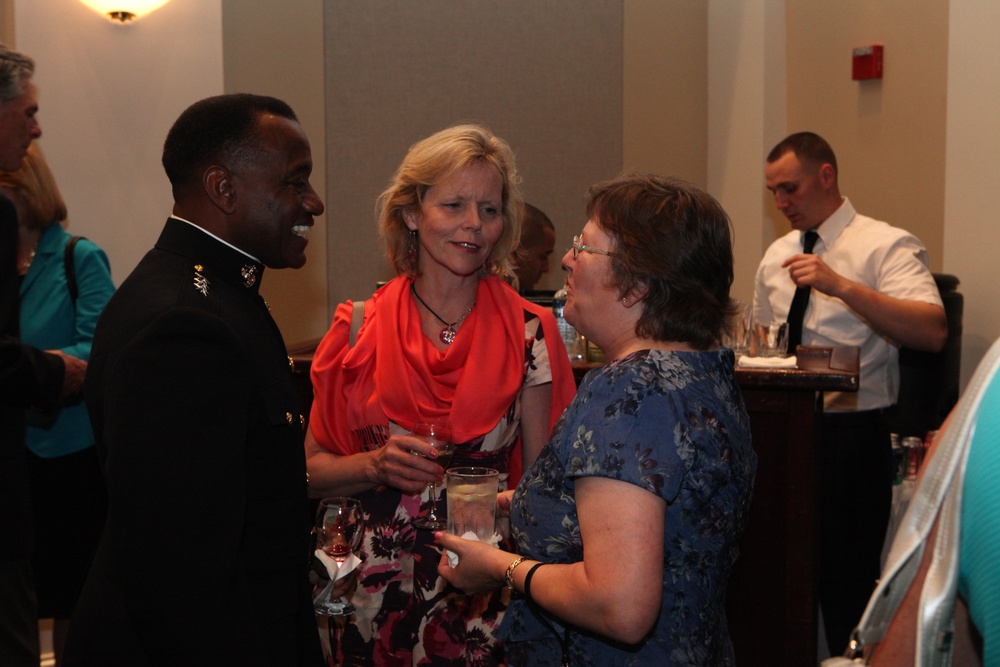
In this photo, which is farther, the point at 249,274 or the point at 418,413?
the point at 418,413

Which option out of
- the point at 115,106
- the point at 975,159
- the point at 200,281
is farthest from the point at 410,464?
the point at 115,106

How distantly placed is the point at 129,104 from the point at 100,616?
420cm

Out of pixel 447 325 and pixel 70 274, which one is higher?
pixel 70 274

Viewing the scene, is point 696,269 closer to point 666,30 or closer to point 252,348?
point 252,348

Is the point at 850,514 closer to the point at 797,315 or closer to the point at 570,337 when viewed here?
the point at 797,315

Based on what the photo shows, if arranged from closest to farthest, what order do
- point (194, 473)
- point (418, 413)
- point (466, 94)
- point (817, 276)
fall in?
point (194, 473)
point (418, 413)
point (817, 276)
point (466, 94)

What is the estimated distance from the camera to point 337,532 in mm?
1883

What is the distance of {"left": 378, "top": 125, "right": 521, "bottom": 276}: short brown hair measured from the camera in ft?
8.07

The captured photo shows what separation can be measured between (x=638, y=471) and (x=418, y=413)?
99 centimetres

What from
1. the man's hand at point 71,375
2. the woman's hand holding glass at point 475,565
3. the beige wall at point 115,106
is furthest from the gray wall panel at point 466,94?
the woman's hand holding glass at point 475,565

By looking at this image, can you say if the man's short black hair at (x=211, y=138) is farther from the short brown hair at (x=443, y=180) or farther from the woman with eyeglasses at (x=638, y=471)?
the short brown hair at (x=443, y=180)

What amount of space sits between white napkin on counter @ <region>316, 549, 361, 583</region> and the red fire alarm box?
4.91m

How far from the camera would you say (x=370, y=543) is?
7.70 ft

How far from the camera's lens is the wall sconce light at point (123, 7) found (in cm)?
497
